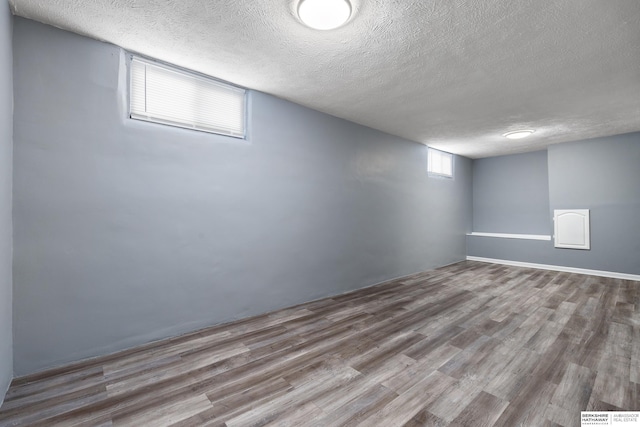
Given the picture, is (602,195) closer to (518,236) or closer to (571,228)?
(571,228)

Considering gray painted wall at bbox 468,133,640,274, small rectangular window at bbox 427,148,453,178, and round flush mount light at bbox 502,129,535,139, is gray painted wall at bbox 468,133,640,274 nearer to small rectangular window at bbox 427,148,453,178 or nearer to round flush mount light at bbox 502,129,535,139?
round flush mount light at bbox 502,129,535,139

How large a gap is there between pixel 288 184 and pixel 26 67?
7.98 ft

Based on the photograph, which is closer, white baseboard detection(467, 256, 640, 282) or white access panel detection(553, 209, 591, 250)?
white baseboard detection(467, 256, 640, 282)

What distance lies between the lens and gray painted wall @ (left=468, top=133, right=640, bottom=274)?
4.79 meters

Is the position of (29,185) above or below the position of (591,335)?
above

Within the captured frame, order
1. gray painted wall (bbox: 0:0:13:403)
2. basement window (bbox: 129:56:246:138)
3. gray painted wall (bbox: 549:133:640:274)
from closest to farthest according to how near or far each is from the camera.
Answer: gray painted wall (bbox: 0:0:13:403)
basement window (bbox: 129:56:246:138)
gray painted wall (bbox: 549:133:640:274)

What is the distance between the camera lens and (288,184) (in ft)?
11.4

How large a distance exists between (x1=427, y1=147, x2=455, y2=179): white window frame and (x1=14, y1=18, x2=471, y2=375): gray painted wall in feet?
8.48

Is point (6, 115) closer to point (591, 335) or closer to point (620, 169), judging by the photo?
point (591, 335)

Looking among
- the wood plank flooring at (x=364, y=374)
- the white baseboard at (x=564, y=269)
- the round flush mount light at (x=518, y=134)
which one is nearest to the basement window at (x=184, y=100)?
the wood plank flooring at (x=364, y=374)

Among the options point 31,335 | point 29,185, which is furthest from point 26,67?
point 31,335

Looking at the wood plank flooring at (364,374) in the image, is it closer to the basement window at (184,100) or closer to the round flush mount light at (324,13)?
the basement window at (184,100)

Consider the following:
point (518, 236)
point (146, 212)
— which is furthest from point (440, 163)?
point (146, 212)
